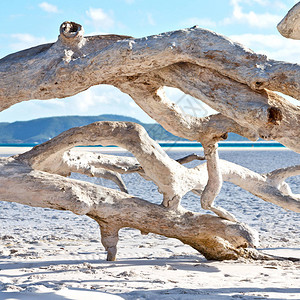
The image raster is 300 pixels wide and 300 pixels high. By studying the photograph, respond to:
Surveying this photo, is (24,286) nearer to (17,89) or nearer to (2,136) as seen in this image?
(17,89)

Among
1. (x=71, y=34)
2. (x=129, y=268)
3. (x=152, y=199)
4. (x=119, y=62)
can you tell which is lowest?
(x=129, y=268)

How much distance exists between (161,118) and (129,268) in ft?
5.22

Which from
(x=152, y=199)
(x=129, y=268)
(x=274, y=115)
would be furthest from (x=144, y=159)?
(x=152, y=199)

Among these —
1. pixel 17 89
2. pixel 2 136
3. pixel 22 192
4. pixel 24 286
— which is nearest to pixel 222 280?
pixel 24 286

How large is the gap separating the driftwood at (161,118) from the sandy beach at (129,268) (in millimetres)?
460

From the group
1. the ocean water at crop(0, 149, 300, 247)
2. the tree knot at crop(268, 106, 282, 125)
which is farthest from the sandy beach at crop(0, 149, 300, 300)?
the tree knot at crop(268, 106, 282, 125)

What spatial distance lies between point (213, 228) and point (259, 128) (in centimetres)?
171

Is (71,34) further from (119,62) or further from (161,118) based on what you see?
(161,118)

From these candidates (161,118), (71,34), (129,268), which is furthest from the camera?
(161,118)

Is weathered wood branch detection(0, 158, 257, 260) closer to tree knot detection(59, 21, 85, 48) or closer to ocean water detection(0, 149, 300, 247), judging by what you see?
tree knot detection(59, 21, 85, 48)

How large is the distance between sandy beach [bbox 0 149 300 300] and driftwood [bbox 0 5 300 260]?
46 centimetres

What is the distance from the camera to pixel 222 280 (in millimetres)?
4508

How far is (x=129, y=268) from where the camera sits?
4949 millimetres

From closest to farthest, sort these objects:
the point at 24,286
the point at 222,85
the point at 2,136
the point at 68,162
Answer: the point at 24,286 → the point at 222,85 → the point at 68,162 → the point at 2,136
